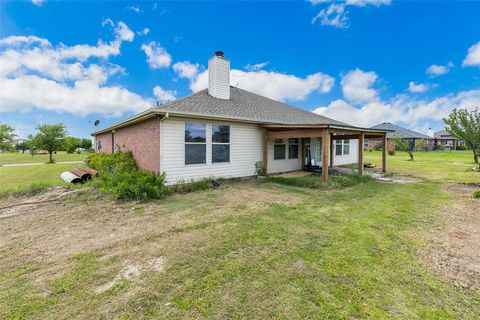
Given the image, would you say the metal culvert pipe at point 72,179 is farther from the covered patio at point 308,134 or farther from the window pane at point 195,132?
the covered patio at point 308,134

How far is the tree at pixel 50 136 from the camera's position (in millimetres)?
23000

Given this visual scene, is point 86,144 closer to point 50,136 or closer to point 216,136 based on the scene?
point 50,136

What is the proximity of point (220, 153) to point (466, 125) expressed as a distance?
→ 626 inches

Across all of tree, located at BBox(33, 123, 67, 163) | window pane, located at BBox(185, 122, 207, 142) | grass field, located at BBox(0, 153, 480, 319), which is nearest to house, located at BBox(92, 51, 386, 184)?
window pane, located at BBox(185, 122, 207, 142)

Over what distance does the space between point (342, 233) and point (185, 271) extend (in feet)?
9.59

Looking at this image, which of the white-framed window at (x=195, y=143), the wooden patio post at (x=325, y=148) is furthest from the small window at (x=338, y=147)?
the white-framed window at (x=195, y=143)

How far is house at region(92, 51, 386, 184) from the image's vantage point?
26.4 ft

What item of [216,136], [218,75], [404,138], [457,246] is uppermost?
[218,75]

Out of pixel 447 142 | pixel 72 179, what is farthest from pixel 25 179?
pixel 447 142

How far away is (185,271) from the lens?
2975 millimetres

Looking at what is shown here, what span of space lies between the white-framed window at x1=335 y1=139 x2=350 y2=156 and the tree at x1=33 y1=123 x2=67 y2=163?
88.8ft

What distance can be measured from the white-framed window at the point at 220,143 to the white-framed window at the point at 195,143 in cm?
43

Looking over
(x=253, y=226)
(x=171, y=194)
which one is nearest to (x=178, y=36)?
(x=171, y=194)

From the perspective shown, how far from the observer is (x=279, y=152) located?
11945mm
